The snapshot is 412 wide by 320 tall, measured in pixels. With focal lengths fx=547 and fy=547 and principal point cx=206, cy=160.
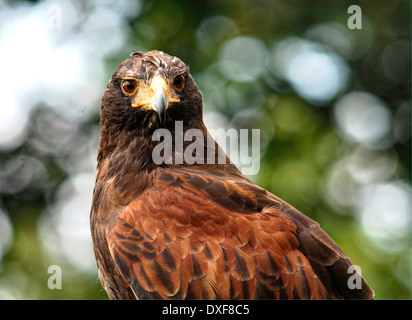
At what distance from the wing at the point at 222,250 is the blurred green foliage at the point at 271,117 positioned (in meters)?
4.52

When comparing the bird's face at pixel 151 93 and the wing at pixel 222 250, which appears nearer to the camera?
the wing at pixel 222 250

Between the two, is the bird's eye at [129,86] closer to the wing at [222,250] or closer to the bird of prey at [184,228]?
the bird of prey at [184,228]

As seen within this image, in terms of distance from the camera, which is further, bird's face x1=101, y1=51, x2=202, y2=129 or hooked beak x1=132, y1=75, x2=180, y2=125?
bird's face x1=101, y1=51, x2=202, y2=129

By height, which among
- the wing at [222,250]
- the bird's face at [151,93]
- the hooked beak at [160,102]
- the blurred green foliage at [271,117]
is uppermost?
the blurred green foliage at [271,117]

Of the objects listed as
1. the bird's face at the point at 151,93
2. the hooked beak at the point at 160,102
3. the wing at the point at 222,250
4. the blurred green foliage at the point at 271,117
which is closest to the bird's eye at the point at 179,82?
the bird's face at the point at 151,93

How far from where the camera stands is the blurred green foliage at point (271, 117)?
866cm

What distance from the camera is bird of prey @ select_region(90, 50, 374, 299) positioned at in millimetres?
3445

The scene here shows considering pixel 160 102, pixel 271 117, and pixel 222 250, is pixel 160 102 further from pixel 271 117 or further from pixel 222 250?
pixel 271 117

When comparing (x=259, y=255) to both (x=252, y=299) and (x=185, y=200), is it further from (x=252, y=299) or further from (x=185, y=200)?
(x=185, y=200)

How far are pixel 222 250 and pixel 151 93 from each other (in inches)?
53.2

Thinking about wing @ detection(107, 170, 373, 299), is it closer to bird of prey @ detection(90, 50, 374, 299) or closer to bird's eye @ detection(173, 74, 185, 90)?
bird of prey @ detection(90, 50, 374, 299)

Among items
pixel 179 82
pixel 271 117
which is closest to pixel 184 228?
pixel 179 82

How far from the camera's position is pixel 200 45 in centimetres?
1034

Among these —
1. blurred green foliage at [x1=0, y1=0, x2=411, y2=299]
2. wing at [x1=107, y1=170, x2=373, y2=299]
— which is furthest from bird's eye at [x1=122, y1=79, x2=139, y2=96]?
blurred green foliage at [x1=0, y1=0, x2=411, y2=299]
